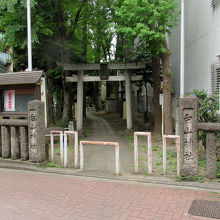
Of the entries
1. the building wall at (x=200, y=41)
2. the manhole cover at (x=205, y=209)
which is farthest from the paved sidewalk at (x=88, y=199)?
the building wall at (x=200, y=41)

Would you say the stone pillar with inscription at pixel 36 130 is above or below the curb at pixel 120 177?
above

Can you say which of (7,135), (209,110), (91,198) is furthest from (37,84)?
(209,110)

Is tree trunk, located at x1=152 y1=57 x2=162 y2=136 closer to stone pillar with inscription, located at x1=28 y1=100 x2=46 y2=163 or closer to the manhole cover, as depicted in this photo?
stone pillar with inscription, located at x1=28 y1=100 x2=46 y2=163

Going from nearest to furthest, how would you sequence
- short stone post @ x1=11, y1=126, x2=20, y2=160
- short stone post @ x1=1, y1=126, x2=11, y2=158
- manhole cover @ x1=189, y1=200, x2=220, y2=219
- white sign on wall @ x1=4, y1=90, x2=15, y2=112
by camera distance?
manhole cover @ x1=189, y1=200, x2=220, y2=219
short stone post @ x1=11, y1=126, x2=20, y2=160
short stone post @ x1=1, y1=126, x2=11, y2=158
white sign on wall @ x1=4, y1=90, x2=15, y2=112

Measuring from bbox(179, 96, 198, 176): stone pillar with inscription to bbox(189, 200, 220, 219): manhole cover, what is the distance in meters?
1.18

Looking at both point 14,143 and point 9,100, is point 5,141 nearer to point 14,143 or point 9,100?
point 14,143

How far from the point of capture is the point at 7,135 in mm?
7883

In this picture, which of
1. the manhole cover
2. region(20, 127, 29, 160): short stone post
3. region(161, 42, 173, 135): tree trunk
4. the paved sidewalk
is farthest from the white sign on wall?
the manhole cover

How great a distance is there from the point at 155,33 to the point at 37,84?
467 centimetres

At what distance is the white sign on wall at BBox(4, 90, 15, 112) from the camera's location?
27.0ft

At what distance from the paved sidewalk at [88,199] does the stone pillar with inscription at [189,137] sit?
2.19 feet

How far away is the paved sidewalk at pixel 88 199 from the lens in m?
4.25

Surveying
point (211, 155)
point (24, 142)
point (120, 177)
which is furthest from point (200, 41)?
point (24, 142)

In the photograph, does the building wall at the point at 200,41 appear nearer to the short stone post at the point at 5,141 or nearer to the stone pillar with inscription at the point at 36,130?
the stone pillar with inscription at the point at 36,130
